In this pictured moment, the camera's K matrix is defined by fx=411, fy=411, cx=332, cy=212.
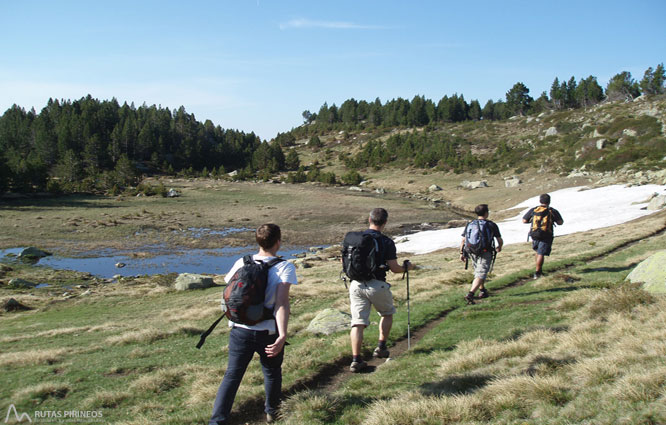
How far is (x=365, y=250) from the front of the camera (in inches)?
Result: 251

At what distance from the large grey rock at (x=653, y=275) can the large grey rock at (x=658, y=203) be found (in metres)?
26.7

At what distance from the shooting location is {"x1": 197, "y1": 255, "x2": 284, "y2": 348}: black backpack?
469cm

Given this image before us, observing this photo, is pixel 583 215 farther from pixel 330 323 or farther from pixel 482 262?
pixel 330 323

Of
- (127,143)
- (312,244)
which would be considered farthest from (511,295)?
(127,143)

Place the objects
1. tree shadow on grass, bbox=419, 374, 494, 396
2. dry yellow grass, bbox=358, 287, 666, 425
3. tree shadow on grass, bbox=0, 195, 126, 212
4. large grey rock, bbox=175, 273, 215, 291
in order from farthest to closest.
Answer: tree shadow on grass, bbox=0, 195, 126, 212 → large grey rock, bbox=175, 273, 215, 291 → tree shadow on grass, bbox=419, 374, 494, 396 → dry yellow grass, bbox=358, 287, 666, 425

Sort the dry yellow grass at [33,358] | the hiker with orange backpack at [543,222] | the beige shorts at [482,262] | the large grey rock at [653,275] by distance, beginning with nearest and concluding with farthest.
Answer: the large grey rock at [653,275] < the dry yellow grass at [33,358] < the beige shorts at [482,262] < the hiker with orange backpack at [543,222]

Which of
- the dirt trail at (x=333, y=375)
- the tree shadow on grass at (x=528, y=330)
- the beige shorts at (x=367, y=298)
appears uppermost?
the beige shorts at (x=367, y=298)

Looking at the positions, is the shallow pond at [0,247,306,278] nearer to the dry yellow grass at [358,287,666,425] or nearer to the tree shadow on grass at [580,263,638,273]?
the tree shadow on grass at [580,263,638,273]

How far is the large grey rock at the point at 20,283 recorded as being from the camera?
23438mm

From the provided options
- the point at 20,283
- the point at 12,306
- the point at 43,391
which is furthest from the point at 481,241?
the point at 20,283

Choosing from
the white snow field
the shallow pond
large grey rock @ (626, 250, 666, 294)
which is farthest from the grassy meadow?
the white snow field

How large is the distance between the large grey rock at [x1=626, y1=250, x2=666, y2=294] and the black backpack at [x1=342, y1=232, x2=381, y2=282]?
20.5ft

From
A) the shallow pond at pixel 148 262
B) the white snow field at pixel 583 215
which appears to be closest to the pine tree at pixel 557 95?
the white snow field at pixel 583 215

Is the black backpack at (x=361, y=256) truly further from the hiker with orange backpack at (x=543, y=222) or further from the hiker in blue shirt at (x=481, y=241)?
the hiker with orange backpack at (x=543, y=222)
